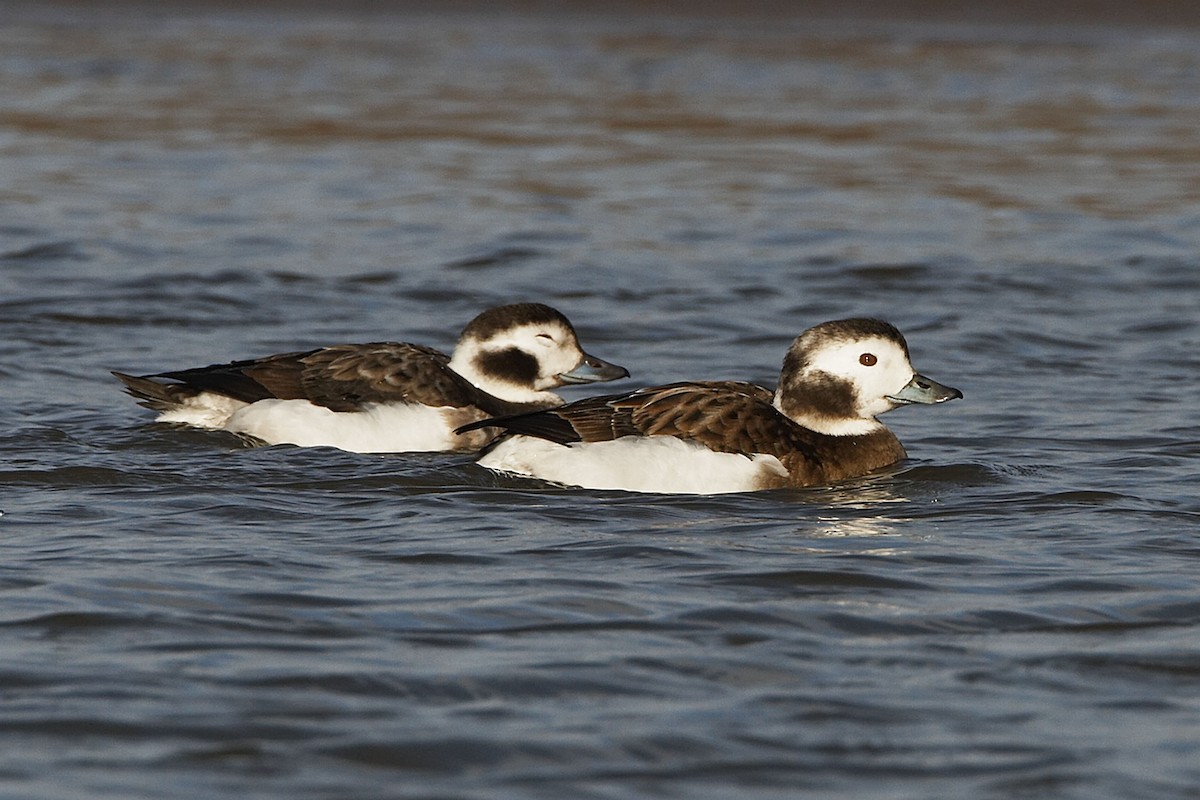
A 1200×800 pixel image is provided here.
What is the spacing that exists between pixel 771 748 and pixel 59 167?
48.0 feet

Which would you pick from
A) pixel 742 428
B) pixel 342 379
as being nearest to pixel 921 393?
pixel 742 428

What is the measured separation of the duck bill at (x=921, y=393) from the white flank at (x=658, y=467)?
0.81m

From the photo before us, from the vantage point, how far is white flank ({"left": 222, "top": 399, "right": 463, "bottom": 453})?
9.25m

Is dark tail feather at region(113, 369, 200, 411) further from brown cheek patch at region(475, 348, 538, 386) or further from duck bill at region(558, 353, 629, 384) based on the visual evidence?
duck bill at region(558, 353, 629, 384)

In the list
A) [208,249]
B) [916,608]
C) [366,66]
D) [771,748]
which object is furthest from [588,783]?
[366,66]

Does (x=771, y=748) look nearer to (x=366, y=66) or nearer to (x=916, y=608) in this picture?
(x=916, y=608)

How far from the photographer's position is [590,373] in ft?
33.1

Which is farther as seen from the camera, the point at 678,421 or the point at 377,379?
the point at 377,379

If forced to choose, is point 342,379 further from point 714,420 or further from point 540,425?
point 714,420

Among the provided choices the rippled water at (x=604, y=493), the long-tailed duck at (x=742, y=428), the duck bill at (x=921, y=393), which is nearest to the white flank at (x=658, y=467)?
the long-tailed duck at (x=742, y=428)

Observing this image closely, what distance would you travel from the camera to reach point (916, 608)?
670 centimetres

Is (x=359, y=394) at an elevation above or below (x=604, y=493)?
above

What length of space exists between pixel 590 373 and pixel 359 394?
50.0 inches

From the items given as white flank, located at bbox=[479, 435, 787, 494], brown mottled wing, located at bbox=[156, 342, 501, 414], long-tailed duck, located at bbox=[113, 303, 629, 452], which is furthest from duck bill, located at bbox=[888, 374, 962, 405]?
brown mottled wing, located at bbox=[156, 342, 501, 414]
